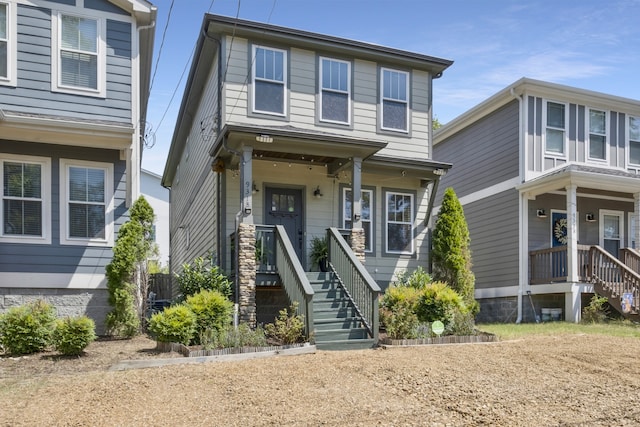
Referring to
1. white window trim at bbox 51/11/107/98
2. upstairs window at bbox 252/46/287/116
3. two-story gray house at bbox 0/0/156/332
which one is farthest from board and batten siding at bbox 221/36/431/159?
white window trim at bbox 51/11/107/98

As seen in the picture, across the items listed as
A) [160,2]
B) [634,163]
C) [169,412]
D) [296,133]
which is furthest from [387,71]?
[169,412]

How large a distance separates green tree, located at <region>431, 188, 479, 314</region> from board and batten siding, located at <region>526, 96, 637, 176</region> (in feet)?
10.5

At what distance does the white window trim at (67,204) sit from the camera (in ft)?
37.4

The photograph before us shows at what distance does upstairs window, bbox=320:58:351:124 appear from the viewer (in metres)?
14.2

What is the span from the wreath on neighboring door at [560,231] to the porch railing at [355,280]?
298 inches

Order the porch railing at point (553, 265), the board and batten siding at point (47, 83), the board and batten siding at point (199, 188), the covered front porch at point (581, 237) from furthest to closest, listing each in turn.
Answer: the porch railing at point (553, 265) → the covered front porch at point (581, 237) → the board and batten siding at point (199, 188) → the board and batten siding at point (47, 83)

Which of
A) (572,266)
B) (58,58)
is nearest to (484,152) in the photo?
(572,266)

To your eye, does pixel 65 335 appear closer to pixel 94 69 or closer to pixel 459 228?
pixel 94 69

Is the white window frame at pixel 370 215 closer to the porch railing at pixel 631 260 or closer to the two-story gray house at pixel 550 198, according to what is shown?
the two-story gray house at pixel 550 198

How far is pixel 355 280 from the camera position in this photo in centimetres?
1113

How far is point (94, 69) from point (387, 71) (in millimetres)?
7055

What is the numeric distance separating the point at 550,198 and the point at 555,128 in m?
2.00

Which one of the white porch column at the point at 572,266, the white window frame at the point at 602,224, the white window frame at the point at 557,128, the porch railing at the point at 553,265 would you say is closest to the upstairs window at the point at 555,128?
the white window frame at the point at 557,128

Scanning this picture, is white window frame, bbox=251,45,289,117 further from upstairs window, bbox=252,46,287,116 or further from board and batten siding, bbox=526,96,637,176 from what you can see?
board and batten siding, bbox=526,96,637,176
